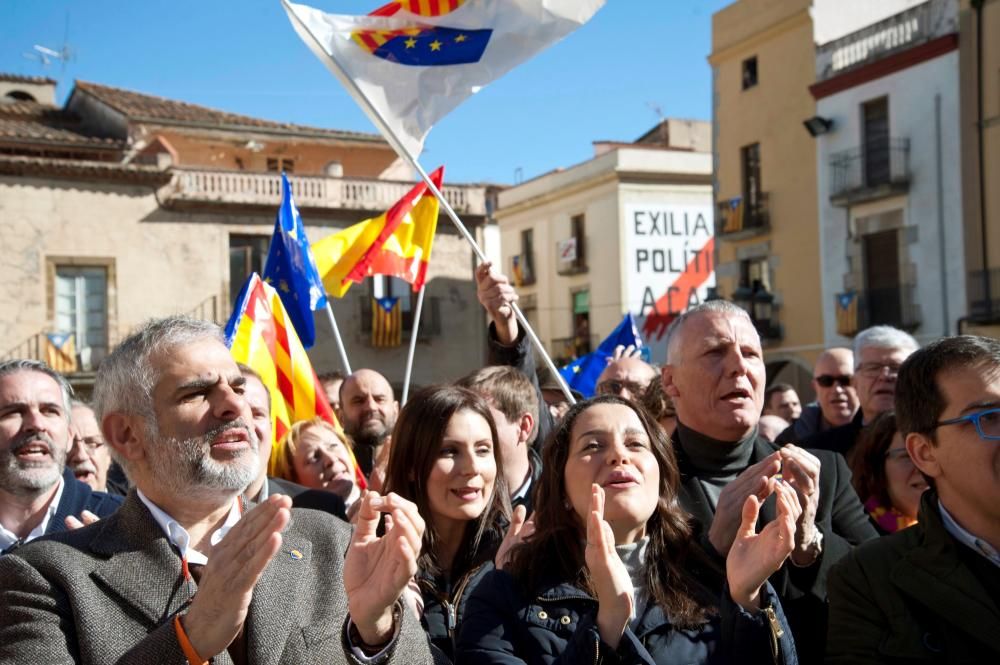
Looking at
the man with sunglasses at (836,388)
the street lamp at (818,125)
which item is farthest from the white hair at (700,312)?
the street lamp at (818,125)

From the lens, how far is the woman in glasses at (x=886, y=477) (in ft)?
14.7

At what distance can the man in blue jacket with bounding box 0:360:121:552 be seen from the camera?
14.5ft

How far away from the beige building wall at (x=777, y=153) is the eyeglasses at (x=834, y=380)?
19.8 m

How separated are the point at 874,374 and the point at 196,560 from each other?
12.6 feet

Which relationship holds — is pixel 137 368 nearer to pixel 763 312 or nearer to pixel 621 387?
pixel 621 387

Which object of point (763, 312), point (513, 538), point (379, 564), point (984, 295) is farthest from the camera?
point (763, 312)

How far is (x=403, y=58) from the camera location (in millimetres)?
6375

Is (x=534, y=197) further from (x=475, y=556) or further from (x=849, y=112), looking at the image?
(x=475, y=556)

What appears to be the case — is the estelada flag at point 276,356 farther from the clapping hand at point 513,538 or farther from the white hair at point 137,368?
the white hair at point 137,368

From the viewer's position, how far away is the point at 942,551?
2963 millimetres

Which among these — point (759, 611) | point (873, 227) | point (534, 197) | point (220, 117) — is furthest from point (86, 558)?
point (534, 197)

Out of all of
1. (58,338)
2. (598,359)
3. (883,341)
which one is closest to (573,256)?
(58,338)

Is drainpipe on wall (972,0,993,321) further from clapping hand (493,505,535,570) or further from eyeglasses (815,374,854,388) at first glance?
clapping hand (493,505,535,570)

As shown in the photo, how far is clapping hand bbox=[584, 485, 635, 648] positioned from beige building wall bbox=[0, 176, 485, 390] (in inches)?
905
